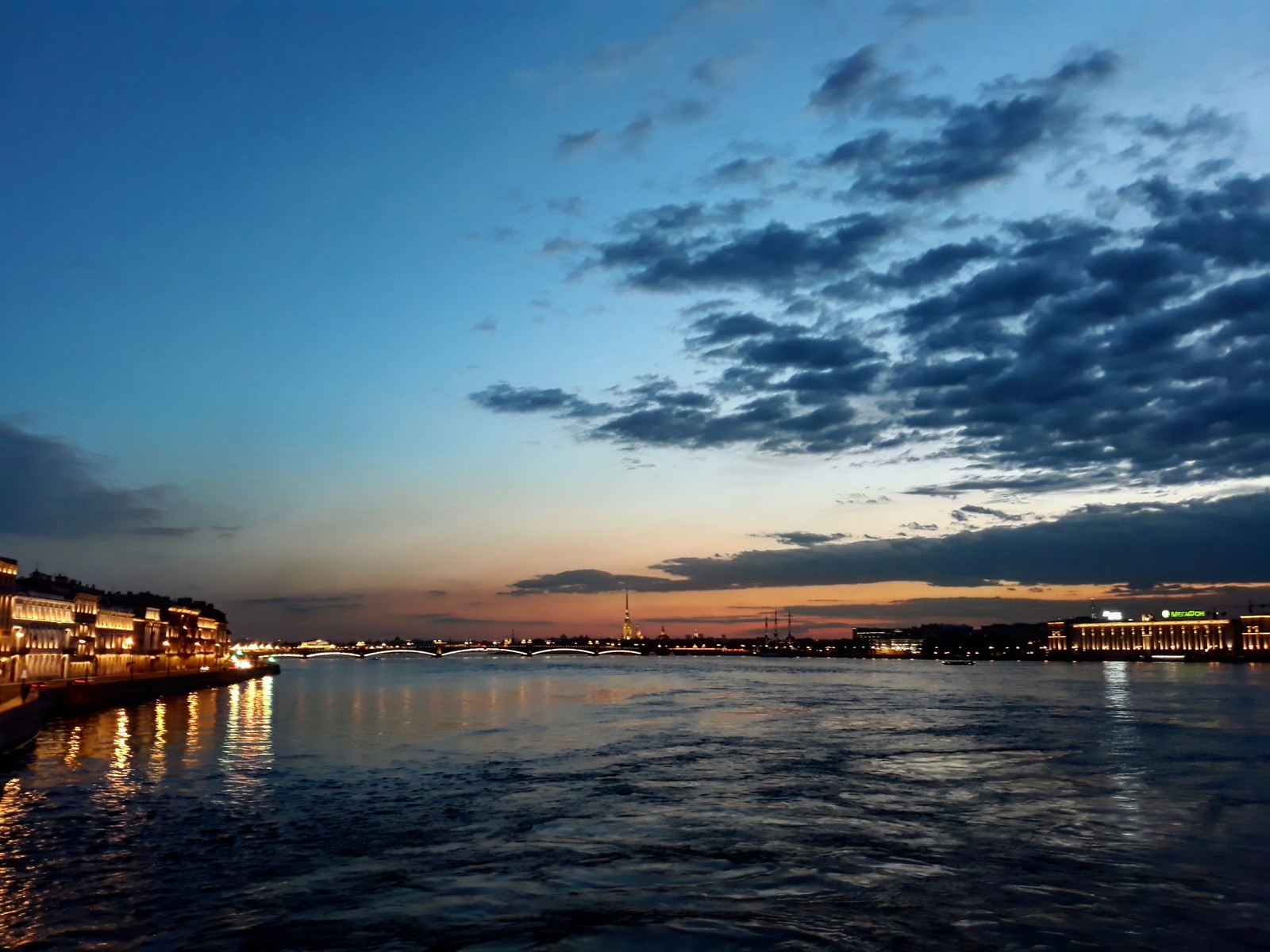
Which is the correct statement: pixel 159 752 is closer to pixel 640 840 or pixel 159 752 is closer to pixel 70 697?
pixel 640 840

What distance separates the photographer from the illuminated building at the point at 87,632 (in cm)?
7756

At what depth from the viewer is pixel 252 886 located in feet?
60.8

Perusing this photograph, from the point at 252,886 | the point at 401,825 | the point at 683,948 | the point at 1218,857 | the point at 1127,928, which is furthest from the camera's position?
the point at 401,825

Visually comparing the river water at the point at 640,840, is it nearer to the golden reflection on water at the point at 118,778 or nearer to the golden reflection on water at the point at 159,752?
the golden reflection on water at the point at 118,778

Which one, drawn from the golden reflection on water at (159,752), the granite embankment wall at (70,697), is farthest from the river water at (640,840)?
the granite embankment wall at (70,697)

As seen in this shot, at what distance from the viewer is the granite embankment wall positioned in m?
41.7

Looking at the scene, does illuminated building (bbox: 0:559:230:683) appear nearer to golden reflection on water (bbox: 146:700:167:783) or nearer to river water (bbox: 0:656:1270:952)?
golden reflection on water (bbox: 146:700:167:783)

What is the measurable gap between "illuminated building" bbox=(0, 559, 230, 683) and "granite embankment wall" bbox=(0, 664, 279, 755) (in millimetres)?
6542

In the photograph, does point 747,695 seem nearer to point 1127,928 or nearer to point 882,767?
point 882,767

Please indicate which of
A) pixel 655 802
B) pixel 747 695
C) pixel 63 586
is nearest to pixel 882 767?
pixel 655 802

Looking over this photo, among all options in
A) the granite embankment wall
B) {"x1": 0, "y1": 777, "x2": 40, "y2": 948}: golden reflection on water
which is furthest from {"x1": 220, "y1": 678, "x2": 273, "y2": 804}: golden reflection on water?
the granite embankment wall

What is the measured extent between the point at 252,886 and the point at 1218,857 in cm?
1975

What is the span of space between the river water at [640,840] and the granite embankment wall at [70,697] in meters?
1.83

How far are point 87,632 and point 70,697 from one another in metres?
41.8
